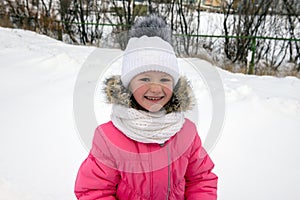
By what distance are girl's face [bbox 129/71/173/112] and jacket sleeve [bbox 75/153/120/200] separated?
0.30 metres

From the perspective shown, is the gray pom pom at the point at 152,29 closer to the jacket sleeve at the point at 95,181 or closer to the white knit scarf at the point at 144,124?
the white knit scarf at the point at 144,124

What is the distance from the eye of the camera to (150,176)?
1.17 meters

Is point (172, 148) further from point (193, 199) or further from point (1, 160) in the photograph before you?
point (1, 160)

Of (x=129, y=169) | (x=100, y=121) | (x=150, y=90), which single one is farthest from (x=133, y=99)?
(x=100, y=121)

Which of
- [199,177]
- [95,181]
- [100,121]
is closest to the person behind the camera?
[95,181]

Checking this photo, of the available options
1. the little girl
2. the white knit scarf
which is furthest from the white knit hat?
the white knit scarf

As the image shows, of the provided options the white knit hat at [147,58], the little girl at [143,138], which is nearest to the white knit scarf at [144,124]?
the little girl at [143,138]

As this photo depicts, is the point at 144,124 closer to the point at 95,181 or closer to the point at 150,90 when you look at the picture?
the point at 150,90

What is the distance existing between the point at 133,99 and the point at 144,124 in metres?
0.12

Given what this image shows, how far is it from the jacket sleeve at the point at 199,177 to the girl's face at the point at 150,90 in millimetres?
264

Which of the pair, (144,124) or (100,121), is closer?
(144,124)

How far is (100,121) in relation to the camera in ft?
8.23

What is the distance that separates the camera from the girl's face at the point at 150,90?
120cm

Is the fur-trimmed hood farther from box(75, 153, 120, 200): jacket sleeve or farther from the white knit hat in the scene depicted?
box(75, 153, 120, 200): jacket sleeve
